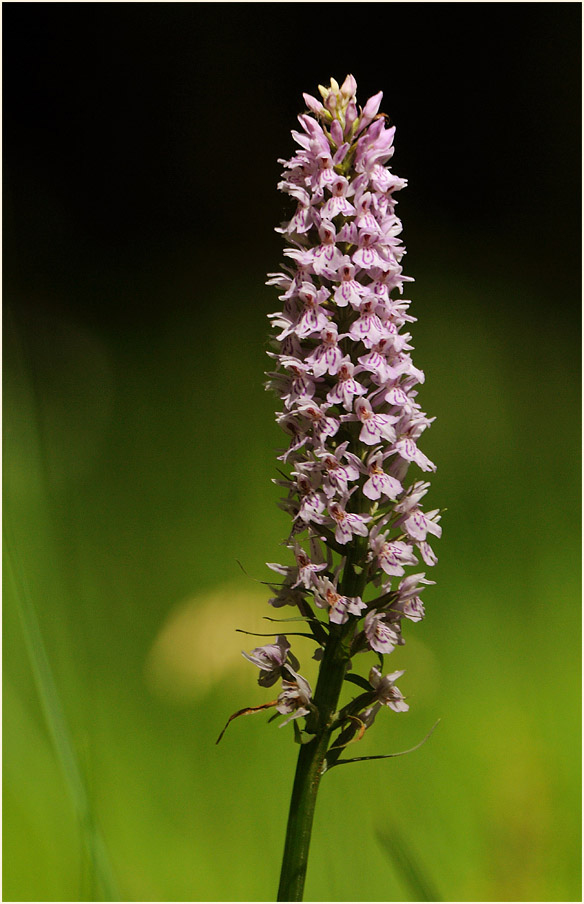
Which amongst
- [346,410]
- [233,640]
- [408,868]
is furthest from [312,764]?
[233,640]

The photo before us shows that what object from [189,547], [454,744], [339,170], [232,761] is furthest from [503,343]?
→ [339,170]

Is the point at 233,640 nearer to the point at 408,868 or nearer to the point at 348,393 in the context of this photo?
the point at 408,868

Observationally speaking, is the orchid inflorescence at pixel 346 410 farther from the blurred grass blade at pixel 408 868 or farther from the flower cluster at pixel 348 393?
the blurred grass blade at pixel 408 868

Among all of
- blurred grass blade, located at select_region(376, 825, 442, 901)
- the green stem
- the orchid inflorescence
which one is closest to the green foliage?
blurred grass blade, located at select_region(376, 825, 442, 901)

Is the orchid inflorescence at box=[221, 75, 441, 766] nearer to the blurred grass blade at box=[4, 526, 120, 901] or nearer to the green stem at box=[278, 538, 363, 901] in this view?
the green stem at box=[278, 538, 363, 901]

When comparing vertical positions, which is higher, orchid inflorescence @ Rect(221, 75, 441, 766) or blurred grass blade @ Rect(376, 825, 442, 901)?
orchid inflorescence @ Rect(221, 75, 441, 766)

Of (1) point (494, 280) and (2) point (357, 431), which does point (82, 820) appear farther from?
(1) point (494, 280)

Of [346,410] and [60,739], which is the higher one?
[346,410]

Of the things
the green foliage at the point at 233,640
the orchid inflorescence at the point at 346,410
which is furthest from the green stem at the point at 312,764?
the green foliage at the point at 233,640
